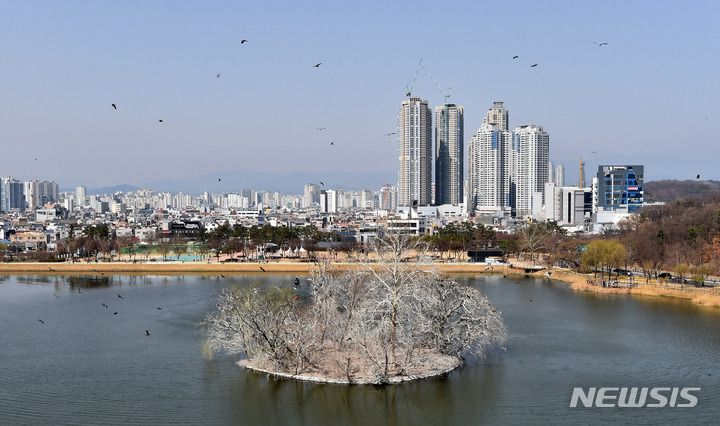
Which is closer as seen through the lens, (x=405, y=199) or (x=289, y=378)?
(x=289, y=378)

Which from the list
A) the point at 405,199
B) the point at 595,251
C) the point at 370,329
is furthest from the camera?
the point at 405,199

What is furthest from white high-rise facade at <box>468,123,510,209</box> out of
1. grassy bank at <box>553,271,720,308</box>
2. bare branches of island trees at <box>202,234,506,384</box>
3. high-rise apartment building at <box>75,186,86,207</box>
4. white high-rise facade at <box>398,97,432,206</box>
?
high-rise apartment building at <box>75,186,86,207</box>

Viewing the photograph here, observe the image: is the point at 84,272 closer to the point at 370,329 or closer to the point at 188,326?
the point at 188,326

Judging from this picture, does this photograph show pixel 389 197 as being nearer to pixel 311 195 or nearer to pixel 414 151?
pixel 414 151

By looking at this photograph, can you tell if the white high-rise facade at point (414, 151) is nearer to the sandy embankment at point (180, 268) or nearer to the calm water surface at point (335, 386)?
the sandy embankment at point (180, 268)

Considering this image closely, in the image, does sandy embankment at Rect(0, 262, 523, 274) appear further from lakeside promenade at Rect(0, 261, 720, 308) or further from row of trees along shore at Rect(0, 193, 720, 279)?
row of trees along shore at Rect(0, 193, 720, 279)

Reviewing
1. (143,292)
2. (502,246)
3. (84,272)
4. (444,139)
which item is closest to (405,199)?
(444,139)

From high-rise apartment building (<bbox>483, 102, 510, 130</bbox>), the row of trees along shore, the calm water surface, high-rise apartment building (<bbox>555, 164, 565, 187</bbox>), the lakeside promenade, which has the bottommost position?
the calm water surface
